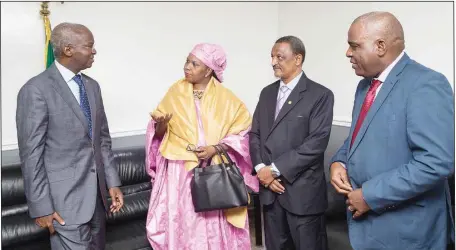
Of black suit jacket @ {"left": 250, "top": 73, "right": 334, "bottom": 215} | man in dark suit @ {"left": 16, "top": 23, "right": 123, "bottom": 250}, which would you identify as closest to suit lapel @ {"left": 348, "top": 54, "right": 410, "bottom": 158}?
black suit jacket @ {"left": 250, "top": 73, "right": 334, "bottom": 215}

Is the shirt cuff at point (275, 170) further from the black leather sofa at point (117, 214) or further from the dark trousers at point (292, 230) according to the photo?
the black leather sofa at point (117, 214)

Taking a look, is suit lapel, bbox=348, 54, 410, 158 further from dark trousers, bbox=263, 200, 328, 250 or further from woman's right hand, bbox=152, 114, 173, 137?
woman's right hand, bbox=152, 114, 173, 137

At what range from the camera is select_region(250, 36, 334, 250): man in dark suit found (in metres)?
2.05

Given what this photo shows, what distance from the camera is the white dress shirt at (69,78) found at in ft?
5.74

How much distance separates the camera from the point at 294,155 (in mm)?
2023

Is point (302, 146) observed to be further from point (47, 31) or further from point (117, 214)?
point (47, 31)

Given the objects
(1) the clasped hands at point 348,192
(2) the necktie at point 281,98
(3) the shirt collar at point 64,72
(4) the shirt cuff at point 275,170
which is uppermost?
(3) the shirt collar at point 64,72

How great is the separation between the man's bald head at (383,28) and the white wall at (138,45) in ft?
8.62

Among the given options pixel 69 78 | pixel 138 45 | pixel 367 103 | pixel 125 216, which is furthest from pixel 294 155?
pixel 138 45

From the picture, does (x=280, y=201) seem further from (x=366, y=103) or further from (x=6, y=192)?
(x=6, y=192)

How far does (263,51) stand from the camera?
4613 millimetres

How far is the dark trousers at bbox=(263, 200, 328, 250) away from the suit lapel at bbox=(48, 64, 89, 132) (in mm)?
1142

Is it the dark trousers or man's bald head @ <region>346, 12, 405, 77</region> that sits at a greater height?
man's bald head @ <region>346, 12, 405, 77</region>

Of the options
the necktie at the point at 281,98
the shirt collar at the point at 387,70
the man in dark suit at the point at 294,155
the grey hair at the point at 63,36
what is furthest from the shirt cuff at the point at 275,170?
the grey hair at the point at 63,36
